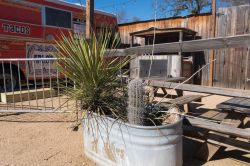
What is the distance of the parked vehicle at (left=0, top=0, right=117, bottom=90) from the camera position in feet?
22.0

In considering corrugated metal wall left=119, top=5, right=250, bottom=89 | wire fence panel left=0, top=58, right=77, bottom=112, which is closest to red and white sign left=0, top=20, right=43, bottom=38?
wire fence panel left=0, top=58, right=77, bottom=112

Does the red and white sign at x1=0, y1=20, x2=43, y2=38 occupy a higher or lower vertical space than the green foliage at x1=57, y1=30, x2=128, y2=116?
higher

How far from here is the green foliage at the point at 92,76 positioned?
284cm

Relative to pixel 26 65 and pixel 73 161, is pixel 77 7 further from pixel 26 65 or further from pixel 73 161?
pixel 73 161

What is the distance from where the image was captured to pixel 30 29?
24.0ft

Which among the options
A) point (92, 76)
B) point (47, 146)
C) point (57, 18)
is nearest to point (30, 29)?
point (57, 18)

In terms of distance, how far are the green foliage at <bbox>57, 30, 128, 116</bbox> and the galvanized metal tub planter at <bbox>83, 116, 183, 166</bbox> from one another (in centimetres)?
24

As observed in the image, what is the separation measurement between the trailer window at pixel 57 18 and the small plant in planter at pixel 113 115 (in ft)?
16.9

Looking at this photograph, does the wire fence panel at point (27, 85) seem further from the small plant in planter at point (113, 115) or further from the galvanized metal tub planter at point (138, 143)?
the galvanized metal tub planter at point (138, 143)

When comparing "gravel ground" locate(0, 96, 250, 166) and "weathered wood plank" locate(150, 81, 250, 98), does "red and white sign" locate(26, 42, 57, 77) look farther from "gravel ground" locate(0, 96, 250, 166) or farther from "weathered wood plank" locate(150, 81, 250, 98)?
"weathered wood plank" locate(150, 81, 250, 98)

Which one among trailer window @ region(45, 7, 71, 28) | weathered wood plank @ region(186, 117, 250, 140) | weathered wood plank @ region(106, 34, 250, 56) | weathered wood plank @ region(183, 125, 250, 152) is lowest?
weathered wood plank @ region(183, 125, 250, 152)

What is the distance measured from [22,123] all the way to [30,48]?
3723mm

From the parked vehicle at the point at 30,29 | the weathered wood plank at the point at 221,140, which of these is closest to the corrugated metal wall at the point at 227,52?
the parked vehicle at the point at 30,29

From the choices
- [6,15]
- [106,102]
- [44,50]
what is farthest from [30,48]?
[106,102]
